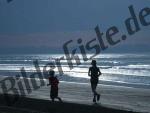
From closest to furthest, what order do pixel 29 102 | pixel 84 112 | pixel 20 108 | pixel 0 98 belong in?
pixel 84 112 < pixel 20 108 < pixel 29 102 < pixel 0 98

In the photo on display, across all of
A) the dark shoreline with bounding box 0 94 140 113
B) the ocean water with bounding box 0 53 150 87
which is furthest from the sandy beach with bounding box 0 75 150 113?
the ocean water with bounding box 0 53 150 87

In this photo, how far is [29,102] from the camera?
1947 cm

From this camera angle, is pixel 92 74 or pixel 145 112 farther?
pixel 92 74

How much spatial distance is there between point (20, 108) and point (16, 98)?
2783 mm

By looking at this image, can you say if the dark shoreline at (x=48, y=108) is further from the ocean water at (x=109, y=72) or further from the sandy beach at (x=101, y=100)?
the ocean water at (x=109, y=72)

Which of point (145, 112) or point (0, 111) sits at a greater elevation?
point (0, 111)

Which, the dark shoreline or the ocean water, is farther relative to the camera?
the ocean water

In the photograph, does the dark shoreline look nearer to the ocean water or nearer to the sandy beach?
the sandy beach

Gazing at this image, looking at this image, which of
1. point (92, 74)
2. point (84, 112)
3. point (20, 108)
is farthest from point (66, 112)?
point (92, 74)

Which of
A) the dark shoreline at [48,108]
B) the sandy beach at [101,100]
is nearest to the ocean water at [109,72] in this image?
the sandy beach at [101,100]

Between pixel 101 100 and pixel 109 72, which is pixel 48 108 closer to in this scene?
pixel 101 100

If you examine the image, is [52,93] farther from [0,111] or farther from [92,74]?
[0,111]

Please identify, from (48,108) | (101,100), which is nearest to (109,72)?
(101,100)

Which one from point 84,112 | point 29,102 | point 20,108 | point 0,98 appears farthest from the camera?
point 0,98
